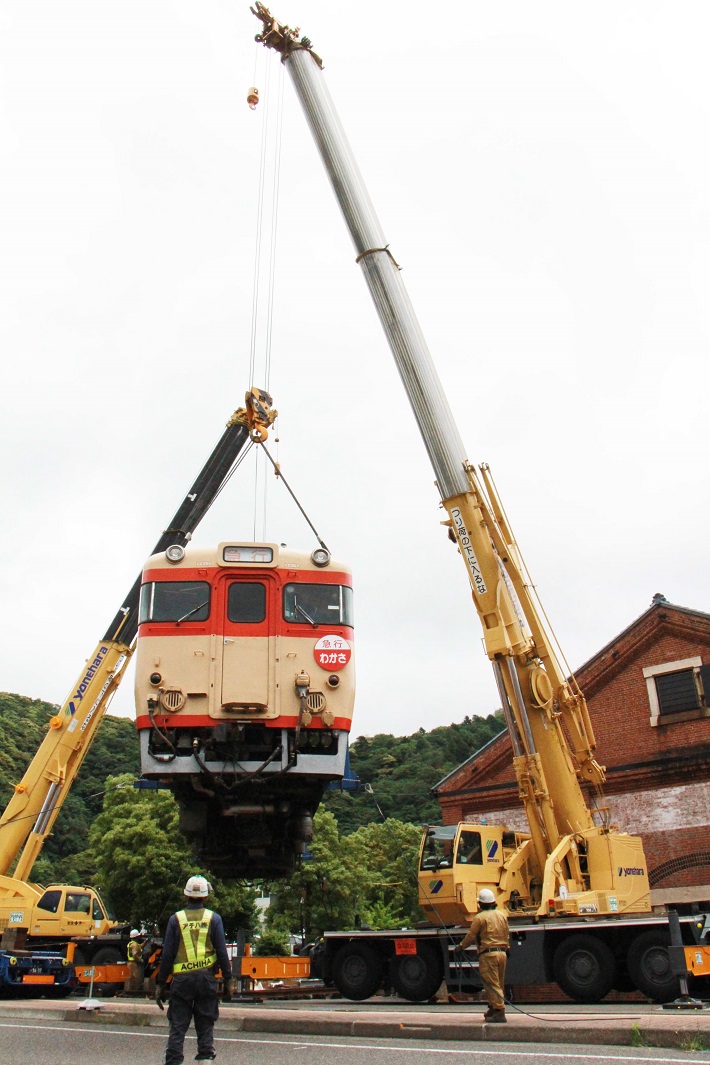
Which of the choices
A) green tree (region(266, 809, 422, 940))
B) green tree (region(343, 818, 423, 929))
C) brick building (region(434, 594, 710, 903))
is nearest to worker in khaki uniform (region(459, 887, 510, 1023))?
brick building (region(434, 594, 710, 903))

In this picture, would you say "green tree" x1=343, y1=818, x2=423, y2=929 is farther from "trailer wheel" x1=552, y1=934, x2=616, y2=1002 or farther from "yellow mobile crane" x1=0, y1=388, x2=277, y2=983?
"trailer wheel" x1=552, y1=934, x2=616, y2=1002

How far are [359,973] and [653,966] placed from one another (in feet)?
15.3

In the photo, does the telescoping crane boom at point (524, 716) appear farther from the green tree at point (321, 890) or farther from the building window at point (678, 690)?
the green tree at point (321, 890)

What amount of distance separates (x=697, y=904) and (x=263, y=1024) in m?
9.74

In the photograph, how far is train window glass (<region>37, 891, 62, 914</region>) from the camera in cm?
1812

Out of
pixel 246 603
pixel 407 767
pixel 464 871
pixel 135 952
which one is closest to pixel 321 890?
pixel 135 952

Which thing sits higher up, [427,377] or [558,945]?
[427,377]

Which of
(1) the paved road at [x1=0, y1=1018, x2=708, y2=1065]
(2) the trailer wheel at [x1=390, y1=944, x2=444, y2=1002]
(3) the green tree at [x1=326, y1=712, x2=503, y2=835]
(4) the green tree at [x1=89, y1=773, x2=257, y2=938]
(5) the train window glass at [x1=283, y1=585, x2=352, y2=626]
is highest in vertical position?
(3) the green tree at [x1=326, y1=712, x2=503, y2=835]

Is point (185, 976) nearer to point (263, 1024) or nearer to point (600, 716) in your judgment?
point (263, 1024)

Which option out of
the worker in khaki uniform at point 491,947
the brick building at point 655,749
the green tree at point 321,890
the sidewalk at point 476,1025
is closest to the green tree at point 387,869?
the green tree at point 321,890

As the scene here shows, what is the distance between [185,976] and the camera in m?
6.30

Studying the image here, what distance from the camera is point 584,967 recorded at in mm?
12406

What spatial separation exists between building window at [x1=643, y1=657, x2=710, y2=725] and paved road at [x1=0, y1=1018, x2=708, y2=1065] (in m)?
12.2

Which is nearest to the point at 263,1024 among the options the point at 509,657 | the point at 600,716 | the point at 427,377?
the point at 509,657
